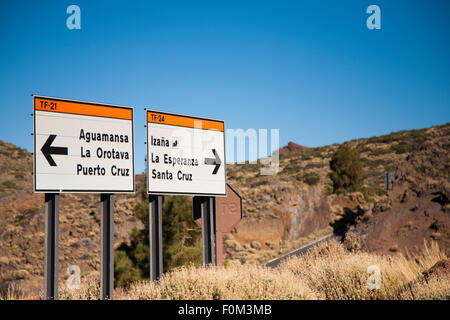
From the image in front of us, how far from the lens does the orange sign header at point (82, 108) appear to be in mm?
8203

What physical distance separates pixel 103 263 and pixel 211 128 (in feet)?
13.5

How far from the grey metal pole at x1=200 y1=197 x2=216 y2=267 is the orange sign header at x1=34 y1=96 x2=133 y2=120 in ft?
10.2

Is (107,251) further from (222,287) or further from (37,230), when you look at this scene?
(37,230)

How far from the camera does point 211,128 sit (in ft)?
36.9

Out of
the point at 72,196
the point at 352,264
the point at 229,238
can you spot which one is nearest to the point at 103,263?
the point at 352,264

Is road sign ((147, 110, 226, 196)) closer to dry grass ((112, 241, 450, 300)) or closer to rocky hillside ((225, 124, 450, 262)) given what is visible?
dry grass ((112, 241, 450, 300))

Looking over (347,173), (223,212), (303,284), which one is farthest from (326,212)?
(303,284)

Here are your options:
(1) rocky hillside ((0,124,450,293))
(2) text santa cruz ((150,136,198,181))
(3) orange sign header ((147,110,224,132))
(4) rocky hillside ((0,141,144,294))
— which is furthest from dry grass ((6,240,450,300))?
(4) rocky hillside ((0,141,144,294))

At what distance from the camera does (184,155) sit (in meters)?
10.5

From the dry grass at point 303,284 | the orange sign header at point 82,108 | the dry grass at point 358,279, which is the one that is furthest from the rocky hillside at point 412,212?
the orange sign header at point 82,108

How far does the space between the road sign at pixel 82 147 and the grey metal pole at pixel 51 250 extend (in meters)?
0.33

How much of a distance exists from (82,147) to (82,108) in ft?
2.41

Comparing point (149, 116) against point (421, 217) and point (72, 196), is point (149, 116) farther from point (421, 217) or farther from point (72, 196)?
point (72, 196)

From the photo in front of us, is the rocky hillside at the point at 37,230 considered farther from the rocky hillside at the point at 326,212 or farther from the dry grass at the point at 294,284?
the dry grass at the point at 294,284
